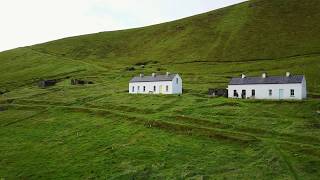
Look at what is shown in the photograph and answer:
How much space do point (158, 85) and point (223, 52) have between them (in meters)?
57.8

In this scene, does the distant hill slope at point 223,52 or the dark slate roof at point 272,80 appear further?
the distant hill slope at point 223,52

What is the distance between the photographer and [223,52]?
163 m

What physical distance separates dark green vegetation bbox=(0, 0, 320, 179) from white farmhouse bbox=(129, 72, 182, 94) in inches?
191

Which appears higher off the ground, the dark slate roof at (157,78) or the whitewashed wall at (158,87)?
the dark slate roof at (157,78)

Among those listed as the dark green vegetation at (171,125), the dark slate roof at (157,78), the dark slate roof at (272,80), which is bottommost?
the dark green vegetation at (171,125)

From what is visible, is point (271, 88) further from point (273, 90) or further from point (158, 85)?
point (158, 85)

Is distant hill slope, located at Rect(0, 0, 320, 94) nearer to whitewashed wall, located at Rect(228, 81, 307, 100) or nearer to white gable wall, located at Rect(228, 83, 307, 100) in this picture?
whitewashed wall, located at Rect(228, 81, 307, 100)

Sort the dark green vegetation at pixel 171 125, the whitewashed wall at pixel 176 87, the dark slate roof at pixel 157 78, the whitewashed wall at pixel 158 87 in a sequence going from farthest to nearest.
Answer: the dark slate roof at pixel 157 78, the whitewashed wall at pixel 158 87, the whitewashed wall at pixel 176 87, the dark green vegetation at pixel 171 125

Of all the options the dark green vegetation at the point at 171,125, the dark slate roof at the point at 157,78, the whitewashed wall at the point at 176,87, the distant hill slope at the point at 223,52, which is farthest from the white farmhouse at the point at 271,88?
the distant hill slope at the point at 223,52

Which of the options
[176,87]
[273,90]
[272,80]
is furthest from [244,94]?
[176,87]

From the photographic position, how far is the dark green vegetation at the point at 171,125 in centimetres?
5250

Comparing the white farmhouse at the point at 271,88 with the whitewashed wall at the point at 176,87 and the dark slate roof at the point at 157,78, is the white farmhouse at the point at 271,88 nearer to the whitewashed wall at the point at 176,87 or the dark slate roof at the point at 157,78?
the whitewashed wall at the point at 176,87

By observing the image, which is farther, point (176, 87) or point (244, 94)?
point (176, 87)

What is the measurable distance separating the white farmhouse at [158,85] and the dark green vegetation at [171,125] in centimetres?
484
